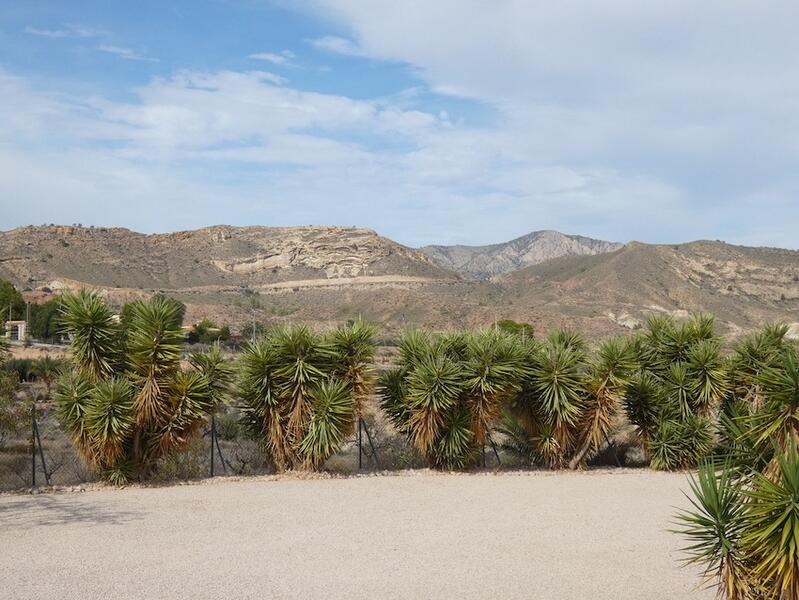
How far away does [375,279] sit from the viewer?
88625 millimetres

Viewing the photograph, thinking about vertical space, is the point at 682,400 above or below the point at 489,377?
below

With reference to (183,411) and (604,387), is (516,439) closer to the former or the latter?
(604,387)

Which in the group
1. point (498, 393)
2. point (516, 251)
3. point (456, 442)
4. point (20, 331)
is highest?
point (516, 251)

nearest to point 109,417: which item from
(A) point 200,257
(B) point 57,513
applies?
(B) point 57,513

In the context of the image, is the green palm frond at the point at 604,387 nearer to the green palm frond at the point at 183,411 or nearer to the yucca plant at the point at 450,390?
the yucca plant at the point at 450,390

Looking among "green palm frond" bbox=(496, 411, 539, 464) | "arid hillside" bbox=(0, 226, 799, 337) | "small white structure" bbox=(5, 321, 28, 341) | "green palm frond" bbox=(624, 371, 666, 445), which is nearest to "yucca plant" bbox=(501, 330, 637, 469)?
"green palm frond" bbox=(496, 411, 539, 464)

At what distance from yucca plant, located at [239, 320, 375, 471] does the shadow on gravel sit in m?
3.55

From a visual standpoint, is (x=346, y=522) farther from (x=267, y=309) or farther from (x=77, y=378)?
(x=267, y=309)

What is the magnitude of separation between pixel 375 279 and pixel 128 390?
2987 inches

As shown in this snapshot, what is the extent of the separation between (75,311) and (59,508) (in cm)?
341

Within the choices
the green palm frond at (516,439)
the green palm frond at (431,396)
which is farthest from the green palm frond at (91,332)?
the green palm frond at (516,439)

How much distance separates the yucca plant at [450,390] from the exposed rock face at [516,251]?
488ft

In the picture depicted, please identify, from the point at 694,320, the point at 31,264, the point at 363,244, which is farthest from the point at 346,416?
the point at 363,244

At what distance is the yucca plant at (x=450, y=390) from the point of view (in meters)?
14.3
